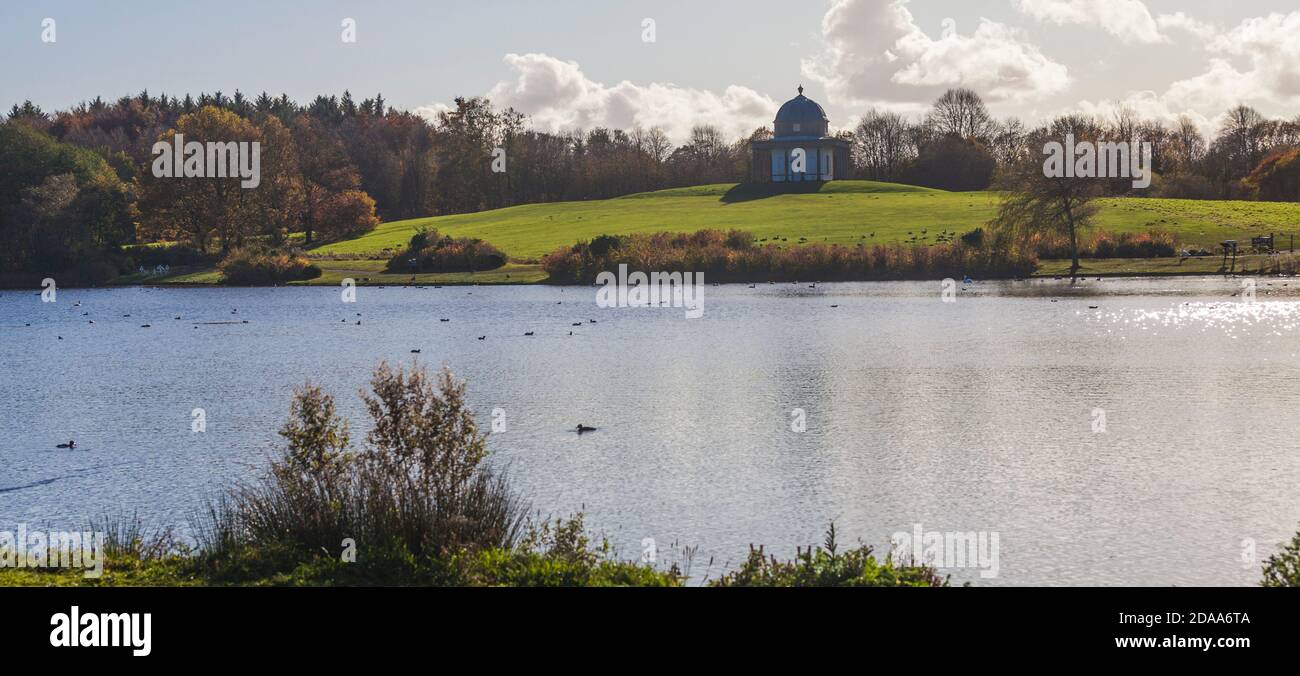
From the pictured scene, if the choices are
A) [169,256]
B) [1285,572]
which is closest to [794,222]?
[169,256]

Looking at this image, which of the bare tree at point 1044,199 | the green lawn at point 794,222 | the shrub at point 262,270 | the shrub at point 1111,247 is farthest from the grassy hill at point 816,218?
the shrub at point 262,270

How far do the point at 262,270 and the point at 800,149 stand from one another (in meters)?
83.4

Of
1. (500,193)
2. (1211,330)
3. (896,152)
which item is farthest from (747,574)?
(896,152)

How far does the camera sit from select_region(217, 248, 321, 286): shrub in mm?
109938

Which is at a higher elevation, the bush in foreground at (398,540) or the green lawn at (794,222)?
the green lawn at (794,222)

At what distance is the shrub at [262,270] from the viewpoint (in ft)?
361

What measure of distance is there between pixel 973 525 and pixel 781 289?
222ft

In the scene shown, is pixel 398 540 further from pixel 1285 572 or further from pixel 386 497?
pixel 1285 572

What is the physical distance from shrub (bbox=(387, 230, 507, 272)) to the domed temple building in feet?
219

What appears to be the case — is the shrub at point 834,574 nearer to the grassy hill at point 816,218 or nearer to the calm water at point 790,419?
the calm water at point 790,419

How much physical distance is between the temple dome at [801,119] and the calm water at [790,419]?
10910 cm

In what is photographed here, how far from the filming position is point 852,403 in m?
35.2
